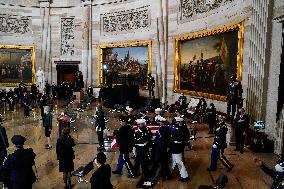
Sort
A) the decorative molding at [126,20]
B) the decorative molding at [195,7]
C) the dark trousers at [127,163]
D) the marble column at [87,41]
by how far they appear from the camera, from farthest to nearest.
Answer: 1. the marble column at [87,41]
2. the decorative molding at [126,20]
3. the decorative molding at [195,7]
4. the dark trousers at [127,163]

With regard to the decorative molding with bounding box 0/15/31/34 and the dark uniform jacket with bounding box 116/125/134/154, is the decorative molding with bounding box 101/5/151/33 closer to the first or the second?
the decorative molding with bounding box 0/15/31/34

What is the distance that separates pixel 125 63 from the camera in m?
23.6

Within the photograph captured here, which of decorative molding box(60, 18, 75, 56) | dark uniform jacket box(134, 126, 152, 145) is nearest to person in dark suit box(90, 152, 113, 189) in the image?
dark uniform jacket box(134, 126, 152, 145)

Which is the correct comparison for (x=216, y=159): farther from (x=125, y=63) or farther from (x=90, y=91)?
(x=90, y=91)

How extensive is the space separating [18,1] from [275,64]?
23.1 m

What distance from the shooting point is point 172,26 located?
781 inches

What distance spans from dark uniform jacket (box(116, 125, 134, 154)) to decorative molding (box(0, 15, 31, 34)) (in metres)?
21.7

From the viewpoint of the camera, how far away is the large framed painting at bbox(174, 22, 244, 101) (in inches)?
533

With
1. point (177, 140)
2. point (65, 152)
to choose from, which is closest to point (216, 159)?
point (177, 140)

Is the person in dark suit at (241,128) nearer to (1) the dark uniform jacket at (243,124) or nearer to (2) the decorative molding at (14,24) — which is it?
(1) the dark uniform jacket at (243,124)

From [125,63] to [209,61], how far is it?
915 centimetres

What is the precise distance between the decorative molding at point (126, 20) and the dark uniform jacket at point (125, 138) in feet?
49.4

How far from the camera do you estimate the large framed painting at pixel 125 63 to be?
73.1 feet

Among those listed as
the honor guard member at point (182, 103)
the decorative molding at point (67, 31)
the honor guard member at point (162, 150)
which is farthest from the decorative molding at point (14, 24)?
the honor guard member at point (162, 150)
